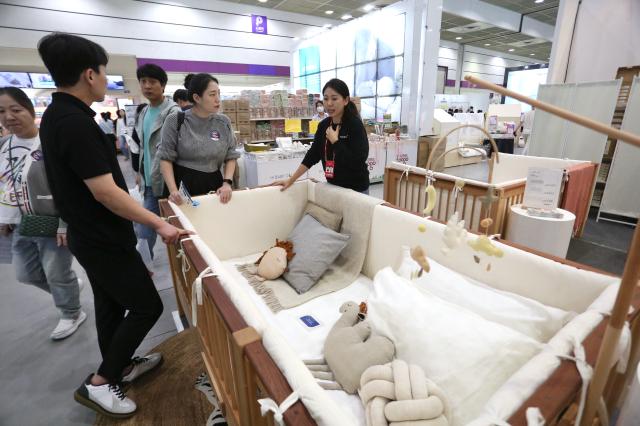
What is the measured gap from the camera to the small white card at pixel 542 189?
2379mm

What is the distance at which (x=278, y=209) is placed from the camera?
267 cm

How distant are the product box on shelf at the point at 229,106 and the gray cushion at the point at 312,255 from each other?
4396 mm

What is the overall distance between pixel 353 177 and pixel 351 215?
0.30 metres

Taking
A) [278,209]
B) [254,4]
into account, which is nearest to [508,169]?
[278,209]

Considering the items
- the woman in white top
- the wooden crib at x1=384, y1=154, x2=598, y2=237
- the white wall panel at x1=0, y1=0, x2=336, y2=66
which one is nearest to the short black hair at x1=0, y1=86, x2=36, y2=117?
the woman in white top

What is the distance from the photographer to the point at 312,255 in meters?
2.16

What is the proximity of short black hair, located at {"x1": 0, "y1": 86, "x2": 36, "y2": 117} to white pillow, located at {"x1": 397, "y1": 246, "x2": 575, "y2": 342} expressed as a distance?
219 cm

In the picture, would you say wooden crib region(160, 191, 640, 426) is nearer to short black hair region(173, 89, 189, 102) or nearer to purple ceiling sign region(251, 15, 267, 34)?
short black hair region(173, 89, 189, 102)

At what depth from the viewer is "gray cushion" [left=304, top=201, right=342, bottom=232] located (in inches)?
91.2

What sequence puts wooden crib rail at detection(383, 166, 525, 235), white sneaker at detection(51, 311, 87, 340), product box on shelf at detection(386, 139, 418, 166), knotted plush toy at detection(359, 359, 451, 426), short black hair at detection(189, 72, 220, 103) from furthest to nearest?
product box on shelf at detection(386, 139, 418, 166) → wooden crib rail at detection(383, 166, 525, 235) → white sneaker at detection(51, 311, 87, 340) → short black hair at detection(189, 72, 220, 103) → knotted plush toy at detection(359, 359, 451, 426)

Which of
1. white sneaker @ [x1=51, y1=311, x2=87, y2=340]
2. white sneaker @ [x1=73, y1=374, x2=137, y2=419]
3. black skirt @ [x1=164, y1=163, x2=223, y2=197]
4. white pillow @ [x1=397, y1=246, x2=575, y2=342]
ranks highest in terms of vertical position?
black skirt @ [x1=164, y1=163, x2=223, y2=197]

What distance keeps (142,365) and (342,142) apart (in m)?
1.79

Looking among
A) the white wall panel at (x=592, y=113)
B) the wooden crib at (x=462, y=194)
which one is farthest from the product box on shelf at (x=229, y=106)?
the white wall panel at (x=592, y=113)

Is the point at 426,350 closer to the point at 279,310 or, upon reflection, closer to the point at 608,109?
the point at 279,310
